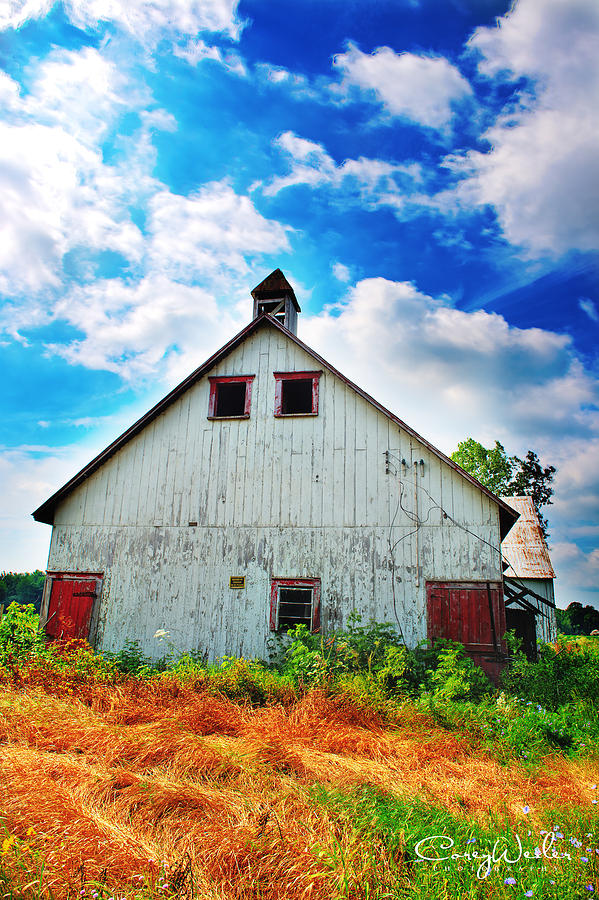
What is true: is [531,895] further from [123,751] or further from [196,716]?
[196,716]

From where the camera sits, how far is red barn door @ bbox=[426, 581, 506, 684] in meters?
9.74

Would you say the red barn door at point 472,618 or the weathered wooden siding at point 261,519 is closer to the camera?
the red barn door at point 472,618

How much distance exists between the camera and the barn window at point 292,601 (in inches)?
421

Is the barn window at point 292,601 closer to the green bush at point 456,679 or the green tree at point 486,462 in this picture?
the green bush at point 456,679

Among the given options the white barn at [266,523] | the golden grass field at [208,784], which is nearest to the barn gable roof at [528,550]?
the white barn at [266,523]

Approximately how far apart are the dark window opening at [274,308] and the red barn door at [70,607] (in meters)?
7.95

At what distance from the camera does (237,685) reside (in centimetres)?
827

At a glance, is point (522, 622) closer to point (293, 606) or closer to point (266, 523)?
point (293, 606)

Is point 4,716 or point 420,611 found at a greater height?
point 420,611

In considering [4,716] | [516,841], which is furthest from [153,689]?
[516,841]

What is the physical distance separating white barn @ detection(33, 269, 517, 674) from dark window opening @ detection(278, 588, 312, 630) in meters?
0.04

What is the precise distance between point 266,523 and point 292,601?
1.65m

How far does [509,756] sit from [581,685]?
8.51ft

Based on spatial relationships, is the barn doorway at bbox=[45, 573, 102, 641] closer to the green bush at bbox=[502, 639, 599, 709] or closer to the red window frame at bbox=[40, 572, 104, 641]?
the red window frame at bbox=[40, 572, 104, 641]
